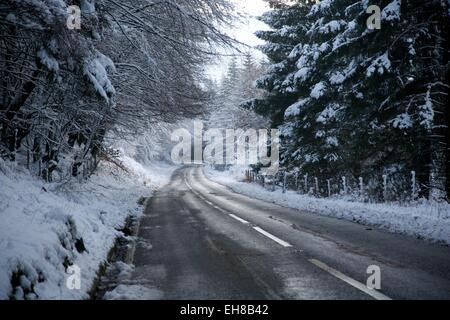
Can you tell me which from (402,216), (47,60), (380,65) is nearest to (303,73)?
(380,65)

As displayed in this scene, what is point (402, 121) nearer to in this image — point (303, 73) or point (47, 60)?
point (303, 73)

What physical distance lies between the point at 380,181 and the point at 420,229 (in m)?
7.87

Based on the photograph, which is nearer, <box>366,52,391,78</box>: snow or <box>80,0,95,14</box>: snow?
<box>80,0,95,14</box>: snow

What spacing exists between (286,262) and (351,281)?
4.94 ft

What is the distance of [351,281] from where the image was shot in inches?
221

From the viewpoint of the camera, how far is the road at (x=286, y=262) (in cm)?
531

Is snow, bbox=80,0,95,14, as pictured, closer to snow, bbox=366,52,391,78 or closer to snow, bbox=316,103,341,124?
snow, bbox=366,52,391,78

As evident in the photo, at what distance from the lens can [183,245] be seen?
29.2 ft

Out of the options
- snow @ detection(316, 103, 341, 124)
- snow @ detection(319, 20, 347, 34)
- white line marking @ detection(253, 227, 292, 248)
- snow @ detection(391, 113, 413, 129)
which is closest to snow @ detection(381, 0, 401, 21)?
snow @ detection(391, 113, 413, 129)

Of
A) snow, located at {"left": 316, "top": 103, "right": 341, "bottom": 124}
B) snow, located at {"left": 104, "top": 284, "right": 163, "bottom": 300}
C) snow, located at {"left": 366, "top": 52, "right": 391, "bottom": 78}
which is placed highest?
snow, located at {"left": 366, "top": 52, "right": 391, "bottom": 78}

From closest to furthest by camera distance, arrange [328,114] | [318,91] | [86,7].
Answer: [86,7], [318,91], [328,114]

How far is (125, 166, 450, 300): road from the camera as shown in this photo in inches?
209

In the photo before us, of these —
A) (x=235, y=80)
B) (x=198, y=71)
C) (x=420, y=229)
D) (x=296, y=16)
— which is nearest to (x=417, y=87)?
(x=420, y=229)

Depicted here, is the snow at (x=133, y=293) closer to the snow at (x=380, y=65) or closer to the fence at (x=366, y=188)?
the fence at (x=366, y=188)
